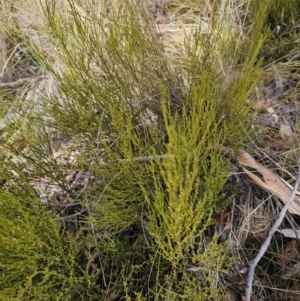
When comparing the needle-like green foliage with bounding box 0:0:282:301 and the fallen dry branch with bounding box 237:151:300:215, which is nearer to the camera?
the needle-like green foliage with bounding box 0:0:282:301

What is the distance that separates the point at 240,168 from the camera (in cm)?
140

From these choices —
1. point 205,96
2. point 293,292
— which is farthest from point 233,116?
point 293,292

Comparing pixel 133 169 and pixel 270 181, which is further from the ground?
pixel 133 169

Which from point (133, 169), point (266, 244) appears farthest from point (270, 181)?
point (133, 169)

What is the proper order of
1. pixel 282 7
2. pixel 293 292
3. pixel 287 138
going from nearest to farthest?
pixel 293 292, pixel 287 138, pixel 282 7

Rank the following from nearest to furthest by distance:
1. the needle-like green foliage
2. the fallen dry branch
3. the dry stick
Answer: the needle-like green foliage → the dry stick → the fallen dry branch

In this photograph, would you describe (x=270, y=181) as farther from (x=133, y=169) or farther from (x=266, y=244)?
(x=133, y=169)

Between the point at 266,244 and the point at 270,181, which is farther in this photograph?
the point at 270,181

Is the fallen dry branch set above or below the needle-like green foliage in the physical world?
below

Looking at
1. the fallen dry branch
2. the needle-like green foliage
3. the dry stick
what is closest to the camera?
the needle-like green foliage

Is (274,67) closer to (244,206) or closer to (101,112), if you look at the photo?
(244,206)

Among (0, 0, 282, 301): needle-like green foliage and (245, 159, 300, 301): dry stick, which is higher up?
(0, 0, 282, 301): needle-like green foliage

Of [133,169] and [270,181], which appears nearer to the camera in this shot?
[133,169]

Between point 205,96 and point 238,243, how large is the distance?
1.52ft
